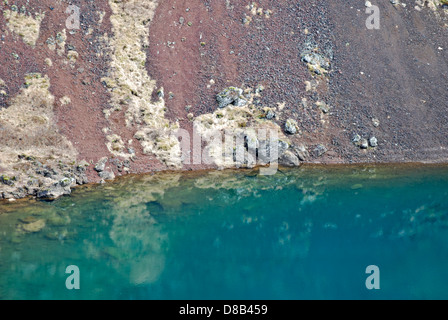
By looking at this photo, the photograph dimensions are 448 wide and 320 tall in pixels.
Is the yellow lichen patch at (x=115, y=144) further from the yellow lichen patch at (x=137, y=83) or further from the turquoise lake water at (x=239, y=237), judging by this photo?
the turquoise lake water at (x=239, y=237)

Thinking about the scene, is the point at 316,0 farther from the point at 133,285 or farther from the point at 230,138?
the point at 133,285

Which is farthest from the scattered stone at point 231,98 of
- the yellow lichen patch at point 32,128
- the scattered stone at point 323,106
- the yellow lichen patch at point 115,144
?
the yellow lichen patch at point 32,128

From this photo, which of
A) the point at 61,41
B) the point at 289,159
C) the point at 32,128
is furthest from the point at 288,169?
the point at 61,41

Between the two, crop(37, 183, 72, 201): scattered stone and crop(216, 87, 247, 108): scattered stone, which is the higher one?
crop(216, 87, 247, 108): scattered stone

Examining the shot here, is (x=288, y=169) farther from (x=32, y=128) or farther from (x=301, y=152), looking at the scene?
(x=32, y=128)

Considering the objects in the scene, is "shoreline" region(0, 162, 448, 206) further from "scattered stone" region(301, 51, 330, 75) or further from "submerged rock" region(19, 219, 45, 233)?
"scattered stone" region(301, 51, 330, 75)

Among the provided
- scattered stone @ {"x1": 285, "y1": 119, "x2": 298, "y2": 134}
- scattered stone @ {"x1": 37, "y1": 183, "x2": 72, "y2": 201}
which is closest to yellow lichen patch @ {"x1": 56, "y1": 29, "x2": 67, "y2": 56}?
scattered stone @ {"x1": 37, "y1": 183, "x2": 72, "y2": 201}
